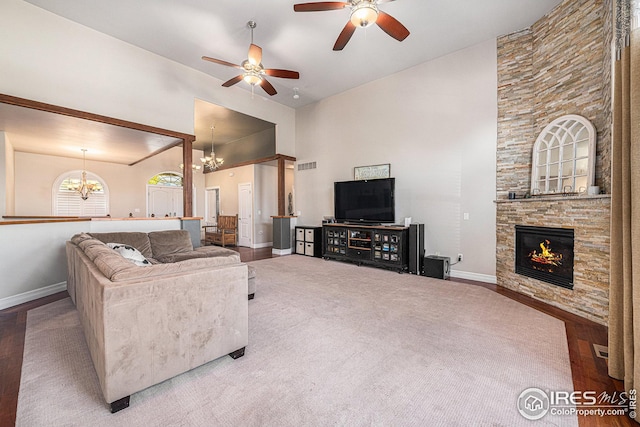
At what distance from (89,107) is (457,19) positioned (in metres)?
5.78

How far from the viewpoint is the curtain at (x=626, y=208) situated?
1504 mm

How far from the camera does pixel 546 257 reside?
3402mm

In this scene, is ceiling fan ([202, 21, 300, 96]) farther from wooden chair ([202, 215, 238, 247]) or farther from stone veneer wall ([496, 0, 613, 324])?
wooden chair ([202, 215, 238, 247])

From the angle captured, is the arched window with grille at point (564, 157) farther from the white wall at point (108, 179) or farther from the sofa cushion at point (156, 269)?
the white wall at point (108, 179)

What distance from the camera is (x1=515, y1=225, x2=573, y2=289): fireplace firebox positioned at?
314cm

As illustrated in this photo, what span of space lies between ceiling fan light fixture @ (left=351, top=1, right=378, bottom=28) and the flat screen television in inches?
110

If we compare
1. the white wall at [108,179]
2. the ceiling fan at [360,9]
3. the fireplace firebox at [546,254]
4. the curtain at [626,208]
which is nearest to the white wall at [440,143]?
the fireplace firebox at [546,254]

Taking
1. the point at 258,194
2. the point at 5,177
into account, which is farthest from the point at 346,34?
the point at 5,177

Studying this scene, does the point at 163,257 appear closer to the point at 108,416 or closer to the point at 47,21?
the point at 108,416

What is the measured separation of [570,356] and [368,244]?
3.40 meters

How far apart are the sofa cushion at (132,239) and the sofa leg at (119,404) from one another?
268cm

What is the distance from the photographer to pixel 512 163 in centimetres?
402

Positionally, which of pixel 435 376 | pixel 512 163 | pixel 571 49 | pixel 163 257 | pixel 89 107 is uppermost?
pixel 571 49

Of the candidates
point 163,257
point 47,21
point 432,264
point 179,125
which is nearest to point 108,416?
point 163,257
